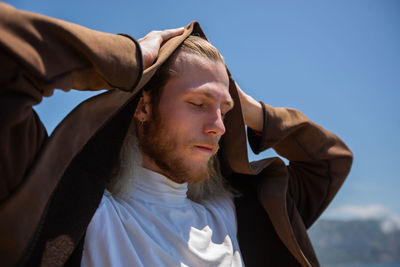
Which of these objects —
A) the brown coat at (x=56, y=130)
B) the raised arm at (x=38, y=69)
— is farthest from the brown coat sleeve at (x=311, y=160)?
the raised arm at (x=38, y=69)

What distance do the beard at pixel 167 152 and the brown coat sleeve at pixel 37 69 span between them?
64 centimetres

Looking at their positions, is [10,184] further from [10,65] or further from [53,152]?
[10,65]

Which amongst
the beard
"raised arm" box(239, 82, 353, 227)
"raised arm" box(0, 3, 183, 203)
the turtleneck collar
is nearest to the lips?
the beard

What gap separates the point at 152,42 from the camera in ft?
5.93

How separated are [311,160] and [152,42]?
1.36 m

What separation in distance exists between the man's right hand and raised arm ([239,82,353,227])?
699 millimetres

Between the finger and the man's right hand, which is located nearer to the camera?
the man's right hand

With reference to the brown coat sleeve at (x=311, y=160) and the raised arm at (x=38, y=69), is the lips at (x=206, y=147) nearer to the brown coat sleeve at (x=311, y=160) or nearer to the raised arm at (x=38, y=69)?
the brown coat sleeve at (x=311, y=160)

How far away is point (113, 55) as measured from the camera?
129 cm

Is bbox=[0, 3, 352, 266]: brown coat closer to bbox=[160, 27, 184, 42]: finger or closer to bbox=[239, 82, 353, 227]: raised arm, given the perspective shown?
bbox=[160, 27, 184, 42]: finger

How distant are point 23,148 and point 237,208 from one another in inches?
58.1

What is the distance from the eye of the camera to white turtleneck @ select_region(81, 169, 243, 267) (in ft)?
5.22

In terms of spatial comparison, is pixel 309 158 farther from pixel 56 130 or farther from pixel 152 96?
pixel 56 130

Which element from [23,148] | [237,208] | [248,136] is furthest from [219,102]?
[23,148]
